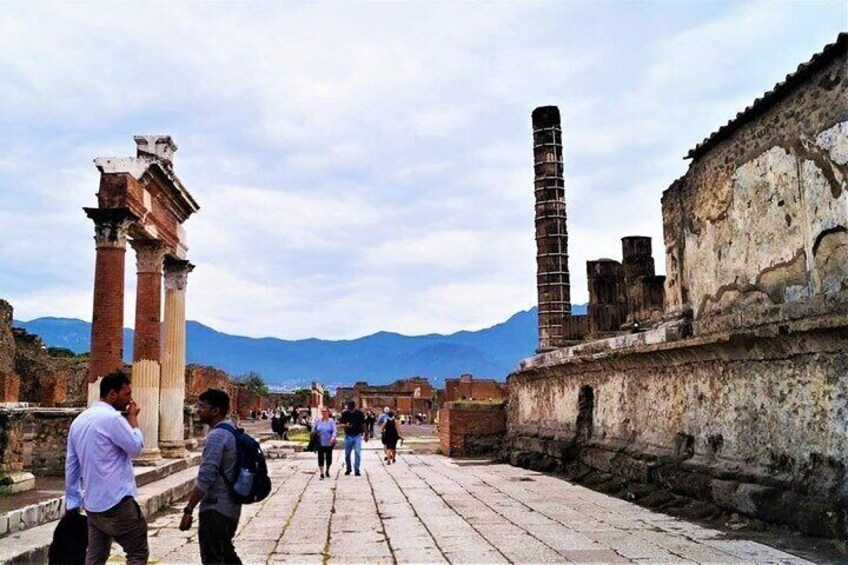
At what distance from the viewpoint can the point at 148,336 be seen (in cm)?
1483

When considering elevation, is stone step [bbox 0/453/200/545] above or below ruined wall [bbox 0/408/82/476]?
below

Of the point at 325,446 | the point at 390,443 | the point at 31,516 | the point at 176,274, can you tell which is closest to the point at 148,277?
the point at 176,274

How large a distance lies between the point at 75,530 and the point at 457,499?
6.76 meters

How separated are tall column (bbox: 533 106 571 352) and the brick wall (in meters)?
2.59

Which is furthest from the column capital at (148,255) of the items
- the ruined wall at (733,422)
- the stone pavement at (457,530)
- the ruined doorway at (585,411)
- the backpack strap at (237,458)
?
the backpack strap at (237,458)

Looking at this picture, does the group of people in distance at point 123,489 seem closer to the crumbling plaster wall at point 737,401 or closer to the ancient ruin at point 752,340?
the ancient ruin at point 752,340

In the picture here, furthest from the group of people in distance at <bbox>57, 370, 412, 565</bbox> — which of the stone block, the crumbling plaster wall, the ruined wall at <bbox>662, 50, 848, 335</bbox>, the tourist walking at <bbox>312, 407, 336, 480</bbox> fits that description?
the tourist walking at <bbox>312, 407, 336, 480</bbox>

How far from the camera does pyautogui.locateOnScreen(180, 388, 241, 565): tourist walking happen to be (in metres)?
4.65

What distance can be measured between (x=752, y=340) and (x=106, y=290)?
31.1ft

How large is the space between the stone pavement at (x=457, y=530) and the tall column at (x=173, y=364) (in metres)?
3.24

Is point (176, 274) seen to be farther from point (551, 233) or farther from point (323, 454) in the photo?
point (551, 233)

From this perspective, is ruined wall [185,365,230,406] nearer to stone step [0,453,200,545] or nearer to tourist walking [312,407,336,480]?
tourist walking [312,407,336,480]

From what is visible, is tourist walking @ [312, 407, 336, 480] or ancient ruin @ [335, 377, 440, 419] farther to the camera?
ancient ruin @ [335, 377, 440, 419]

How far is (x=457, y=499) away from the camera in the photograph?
11.0 metres
